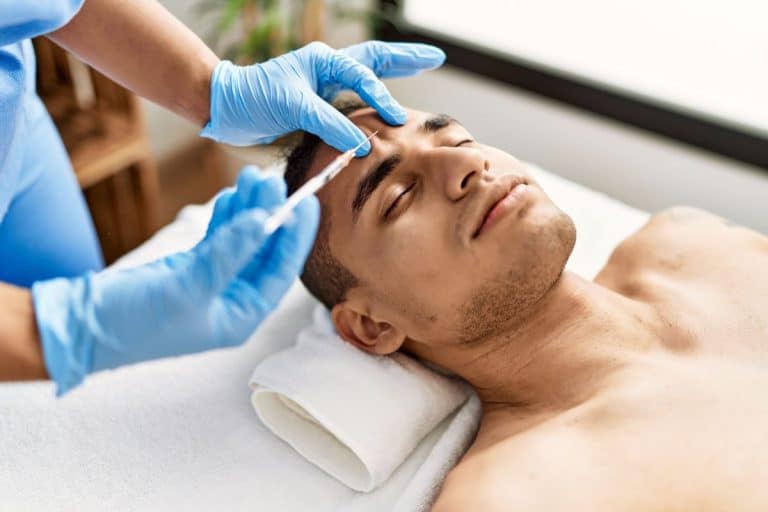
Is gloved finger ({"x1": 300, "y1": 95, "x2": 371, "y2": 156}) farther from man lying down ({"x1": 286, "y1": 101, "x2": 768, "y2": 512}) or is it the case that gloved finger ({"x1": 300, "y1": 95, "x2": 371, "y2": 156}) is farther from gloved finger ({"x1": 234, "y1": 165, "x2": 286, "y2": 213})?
gloved finger ({"x1": 234, "y1": 165, "x2": 286, "y2": 213})

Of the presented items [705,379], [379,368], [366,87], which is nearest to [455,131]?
[366,87]

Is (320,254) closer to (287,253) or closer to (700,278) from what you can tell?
(287,253)

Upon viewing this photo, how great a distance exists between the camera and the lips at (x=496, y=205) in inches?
48.8

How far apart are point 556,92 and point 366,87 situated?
1149 mm

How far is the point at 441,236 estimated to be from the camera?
1247 millimetres

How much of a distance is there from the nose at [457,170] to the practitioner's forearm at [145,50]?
439 millimetres

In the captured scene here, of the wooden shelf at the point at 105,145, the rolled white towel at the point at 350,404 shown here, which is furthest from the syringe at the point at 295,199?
the wooden shelf at the point at 105,145

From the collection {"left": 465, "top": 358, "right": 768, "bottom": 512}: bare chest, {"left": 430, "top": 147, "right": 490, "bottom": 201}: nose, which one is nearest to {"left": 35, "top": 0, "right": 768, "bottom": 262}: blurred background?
{"left": 430, "top": 147, "right": 490, "bottom": 201}: nose

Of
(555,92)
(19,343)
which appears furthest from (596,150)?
(19,343)

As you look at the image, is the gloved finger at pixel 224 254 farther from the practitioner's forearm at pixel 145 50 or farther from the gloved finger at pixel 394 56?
the gloved finger at pixel 394 56

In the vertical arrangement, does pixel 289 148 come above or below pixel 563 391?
above

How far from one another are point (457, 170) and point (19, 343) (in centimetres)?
69

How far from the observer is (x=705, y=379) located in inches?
49.1

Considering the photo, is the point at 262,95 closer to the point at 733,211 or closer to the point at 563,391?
the point at 563,391
